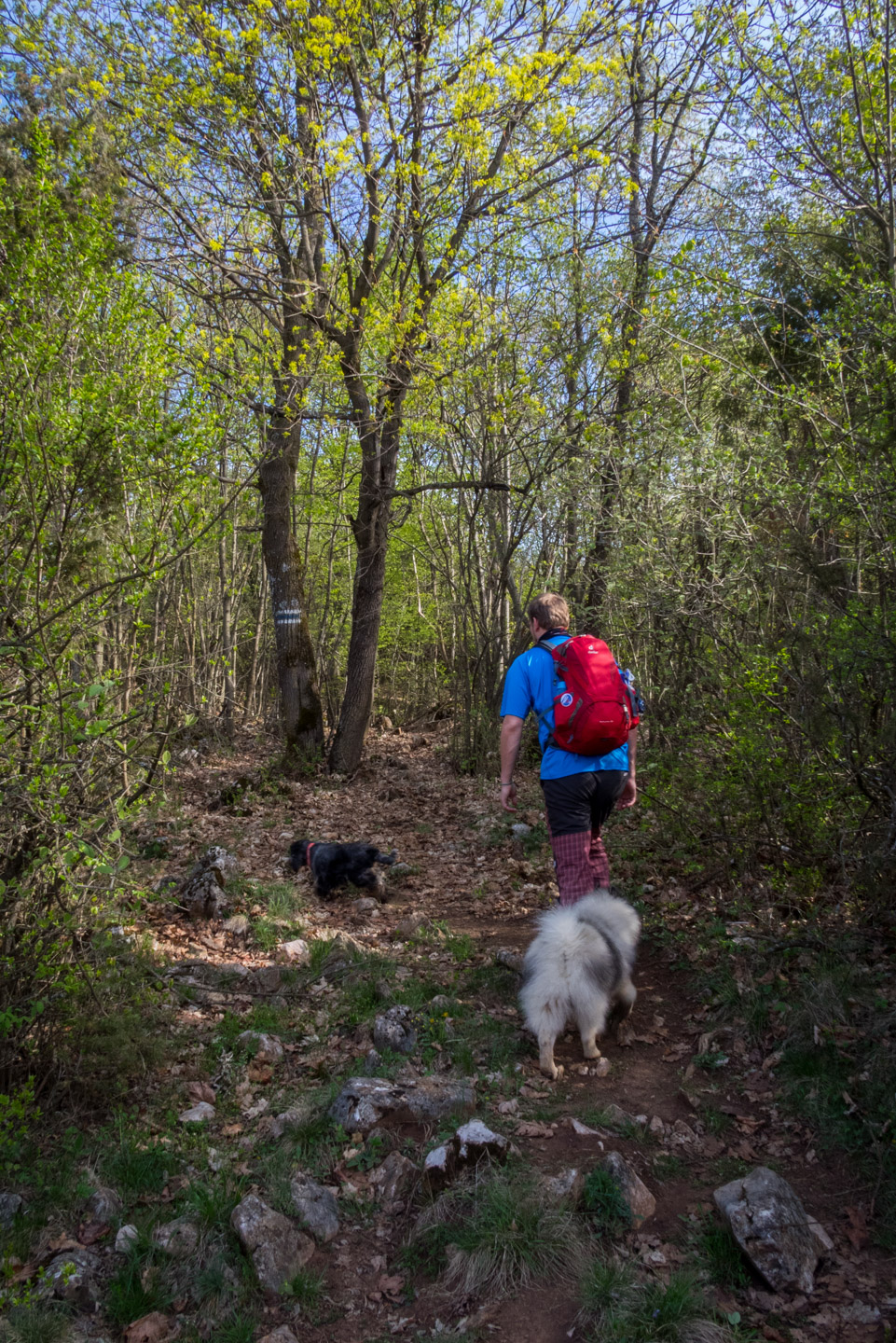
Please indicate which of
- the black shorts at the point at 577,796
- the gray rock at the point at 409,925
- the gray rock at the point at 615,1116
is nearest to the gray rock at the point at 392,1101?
the gray rock at the point at 615,1116

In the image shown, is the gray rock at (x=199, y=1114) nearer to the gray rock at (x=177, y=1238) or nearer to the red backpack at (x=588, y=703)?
the gray rock at (x=177, y=1238)

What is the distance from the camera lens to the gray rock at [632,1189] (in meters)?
2.82

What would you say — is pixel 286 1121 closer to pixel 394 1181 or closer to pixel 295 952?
pixel 394 1181

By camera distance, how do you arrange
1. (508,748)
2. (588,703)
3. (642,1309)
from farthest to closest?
(508,748), (588,703), (642,1309)

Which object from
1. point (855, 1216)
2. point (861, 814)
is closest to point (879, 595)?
point (861, 814)

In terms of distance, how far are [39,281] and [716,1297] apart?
4.67m

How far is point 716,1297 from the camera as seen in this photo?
2486 millimetres

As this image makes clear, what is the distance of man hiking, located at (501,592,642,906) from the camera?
400cm

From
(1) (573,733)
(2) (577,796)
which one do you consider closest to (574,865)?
(2) (577,796)

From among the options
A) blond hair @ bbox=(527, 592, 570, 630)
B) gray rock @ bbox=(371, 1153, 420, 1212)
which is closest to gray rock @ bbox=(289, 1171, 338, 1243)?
gray rock @ bbox=(371, 1153, 420, 1212)

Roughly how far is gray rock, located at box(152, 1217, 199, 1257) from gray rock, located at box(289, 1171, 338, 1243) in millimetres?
380

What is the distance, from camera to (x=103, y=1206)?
116 inches

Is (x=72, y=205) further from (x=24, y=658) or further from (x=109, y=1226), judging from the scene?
(x=109, y=1226)

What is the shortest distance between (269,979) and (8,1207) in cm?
202
